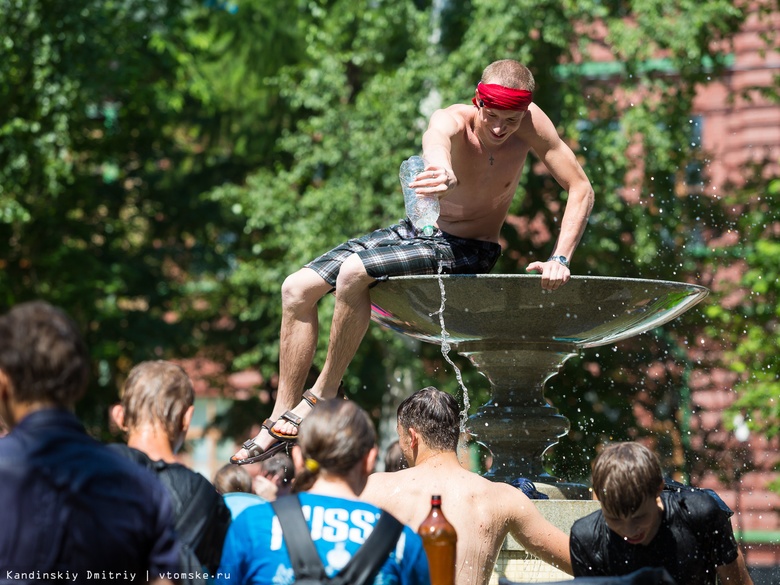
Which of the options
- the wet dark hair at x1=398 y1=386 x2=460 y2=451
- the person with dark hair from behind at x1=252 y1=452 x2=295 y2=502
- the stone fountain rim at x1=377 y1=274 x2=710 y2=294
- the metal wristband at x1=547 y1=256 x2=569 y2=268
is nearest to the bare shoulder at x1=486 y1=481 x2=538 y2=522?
the wet dark hair at x1=398 y1=386 x2=460 y2=451

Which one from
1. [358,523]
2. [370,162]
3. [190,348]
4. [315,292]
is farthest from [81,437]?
[190,348]

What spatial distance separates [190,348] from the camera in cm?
1930

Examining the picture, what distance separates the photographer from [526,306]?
577 centimetres

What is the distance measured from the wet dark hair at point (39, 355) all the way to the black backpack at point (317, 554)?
0.70 meters

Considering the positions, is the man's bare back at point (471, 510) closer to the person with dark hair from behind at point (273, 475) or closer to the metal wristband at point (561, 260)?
the metal wristband at point (561, 260)

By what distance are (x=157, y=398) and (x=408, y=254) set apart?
2.64m

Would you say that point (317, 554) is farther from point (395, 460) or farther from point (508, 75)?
point (395, 460)

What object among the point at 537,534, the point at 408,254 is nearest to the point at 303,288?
the point at 408,254

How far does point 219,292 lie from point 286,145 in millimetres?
3653

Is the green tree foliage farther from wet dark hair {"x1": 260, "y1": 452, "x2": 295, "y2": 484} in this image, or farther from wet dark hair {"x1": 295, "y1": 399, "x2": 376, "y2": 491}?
wet dark hair {"x1": 295, "y1": 399, "x2": 376, "y2": 491}

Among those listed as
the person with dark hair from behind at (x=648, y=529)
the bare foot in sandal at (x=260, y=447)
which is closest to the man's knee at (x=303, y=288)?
the bare foot in sandal at (x=260, y=447)

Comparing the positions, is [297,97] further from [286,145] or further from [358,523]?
[358,523]

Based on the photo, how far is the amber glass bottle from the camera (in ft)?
13.6

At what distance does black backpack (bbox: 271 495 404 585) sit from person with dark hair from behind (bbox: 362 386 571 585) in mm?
1548
